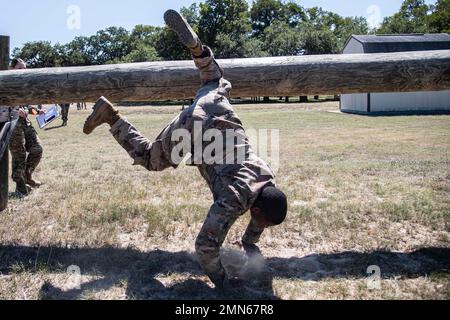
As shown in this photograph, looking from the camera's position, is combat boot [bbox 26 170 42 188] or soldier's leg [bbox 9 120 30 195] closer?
soldier's leg [bbox 9 120 30 195]

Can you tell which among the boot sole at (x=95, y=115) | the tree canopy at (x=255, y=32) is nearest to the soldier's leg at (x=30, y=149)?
the boot sole at (x=95, y=115)

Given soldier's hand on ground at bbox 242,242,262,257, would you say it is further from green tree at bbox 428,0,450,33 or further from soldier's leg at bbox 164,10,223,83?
green tree at bbox 428,0,450,33

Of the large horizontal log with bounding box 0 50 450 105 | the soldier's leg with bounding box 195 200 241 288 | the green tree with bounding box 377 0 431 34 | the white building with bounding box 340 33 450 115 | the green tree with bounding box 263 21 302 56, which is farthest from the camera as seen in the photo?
the green tree with bounding box 377 0 431 34

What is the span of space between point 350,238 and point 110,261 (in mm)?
2428

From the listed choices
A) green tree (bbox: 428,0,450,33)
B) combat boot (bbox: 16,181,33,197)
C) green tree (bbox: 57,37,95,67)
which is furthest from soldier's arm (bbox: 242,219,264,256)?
green tree (bbox: 57,37,95,67)

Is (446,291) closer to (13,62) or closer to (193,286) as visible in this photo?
(193,286)

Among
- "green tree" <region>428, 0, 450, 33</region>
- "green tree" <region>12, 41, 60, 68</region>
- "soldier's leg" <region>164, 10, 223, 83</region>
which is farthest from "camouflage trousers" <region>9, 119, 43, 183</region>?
"green tree" <region>12, 41, 60, 68</region>

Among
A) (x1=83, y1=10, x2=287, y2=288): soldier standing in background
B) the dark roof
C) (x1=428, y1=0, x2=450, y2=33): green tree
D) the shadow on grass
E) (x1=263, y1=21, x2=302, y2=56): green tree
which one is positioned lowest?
the shadow on grass

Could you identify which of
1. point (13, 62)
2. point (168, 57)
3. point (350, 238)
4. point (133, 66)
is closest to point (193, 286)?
point (350, 238)

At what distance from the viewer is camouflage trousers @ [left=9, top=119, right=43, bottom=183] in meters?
6.71

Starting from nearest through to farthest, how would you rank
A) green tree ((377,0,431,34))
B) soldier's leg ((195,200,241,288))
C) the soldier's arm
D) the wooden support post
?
soldier's leg ((195,200,241,288)), the soldier's arm, the wooden support post, green tree ((377,0,431,34))

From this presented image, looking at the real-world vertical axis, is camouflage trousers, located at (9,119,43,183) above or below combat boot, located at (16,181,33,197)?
above

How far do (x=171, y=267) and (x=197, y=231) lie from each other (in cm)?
91
